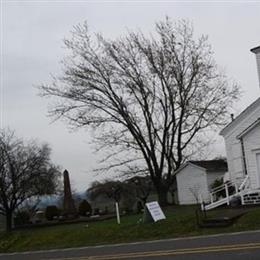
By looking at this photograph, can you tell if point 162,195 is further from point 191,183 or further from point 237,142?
point 237,142

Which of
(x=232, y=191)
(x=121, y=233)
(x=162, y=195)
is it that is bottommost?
(x=121, y=233)

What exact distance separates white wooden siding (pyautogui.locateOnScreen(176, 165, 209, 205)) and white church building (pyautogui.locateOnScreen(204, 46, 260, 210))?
25.1 ft

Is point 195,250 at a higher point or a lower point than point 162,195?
lower

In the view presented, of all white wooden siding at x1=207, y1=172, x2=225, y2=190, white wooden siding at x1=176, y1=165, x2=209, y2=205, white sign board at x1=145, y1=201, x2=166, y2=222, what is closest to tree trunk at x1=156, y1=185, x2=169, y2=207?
white wooden siding at x1=176, y1=165, x2=209, y2=205

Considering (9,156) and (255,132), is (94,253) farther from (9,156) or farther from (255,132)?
(9,156)

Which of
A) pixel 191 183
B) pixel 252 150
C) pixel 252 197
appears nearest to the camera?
pixel 252 197

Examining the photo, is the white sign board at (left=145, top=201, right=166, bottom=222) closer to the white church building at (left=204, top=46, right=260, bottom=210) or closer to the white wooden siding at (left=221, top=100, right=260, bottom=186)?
the white church building at (left=204, top=46, right=260, bottom=210)

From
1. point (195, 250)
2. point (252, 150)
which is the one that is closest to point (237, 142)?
point (252, 150)

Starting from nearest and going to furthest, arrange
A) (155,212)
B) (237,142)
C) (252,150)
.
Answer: (155,212) → (252,150) → (237,142)

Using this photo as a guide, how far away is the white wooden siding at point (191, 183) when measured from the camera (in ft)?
153

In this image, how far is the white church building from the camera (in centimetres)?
3162

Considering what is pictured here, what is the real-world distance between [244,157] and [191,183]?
12265 millimetres

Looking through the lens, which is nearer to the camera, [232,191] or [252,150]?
[252,150]

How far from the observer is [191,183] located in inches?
1877
